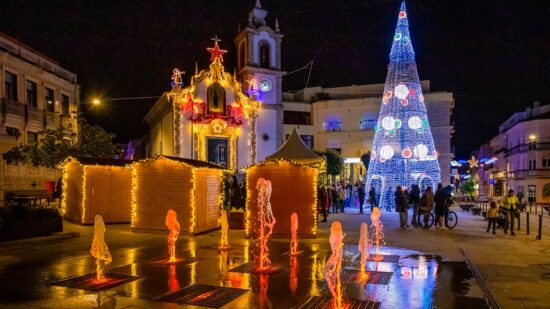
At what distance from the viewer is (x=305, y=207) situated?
15391 millimetres

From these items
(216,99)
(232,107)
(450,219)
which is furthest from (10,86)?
(450,219)

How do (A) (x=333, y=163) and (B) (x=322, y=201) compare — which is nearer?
(B) (x=322, y=201)

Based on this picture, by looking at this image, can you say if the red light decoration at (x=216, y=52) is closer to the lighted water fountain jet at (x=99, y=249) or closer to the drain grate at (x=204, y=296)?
the lighted water fountain jet at (x=99, y=249)

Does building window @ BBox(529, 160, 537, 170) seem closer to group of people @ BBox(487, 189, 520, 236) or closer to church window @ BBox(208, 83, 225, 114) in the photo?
church window @ BBox(208, 83, 225, 114)

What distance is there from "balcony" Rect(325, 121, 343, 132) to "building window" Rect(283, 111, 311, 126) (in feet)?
7.05

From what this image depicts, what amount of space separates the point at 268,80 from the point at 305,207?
25.6 m

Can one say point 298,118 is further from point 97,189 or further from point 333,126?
point 97,189

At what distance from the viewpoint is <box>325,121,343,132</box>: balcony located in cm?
5116

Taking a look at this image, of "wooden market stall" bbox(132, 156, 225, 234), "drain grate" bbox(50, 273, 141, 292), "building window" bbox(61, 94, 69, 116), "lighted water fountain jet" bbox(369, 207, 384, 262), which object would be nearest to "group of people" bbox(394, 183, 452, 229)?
"lighted water fountain jet" bbox(369, 207, 384, 262)

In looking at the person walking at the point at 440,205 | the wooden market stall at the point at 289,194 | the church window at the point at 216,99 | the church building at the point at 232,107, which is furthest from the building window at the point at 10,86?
the person walking at the point at 440,205

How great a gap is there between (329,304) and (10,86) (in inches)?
1117

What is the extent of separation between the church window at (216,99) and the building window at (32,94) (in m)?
11.8

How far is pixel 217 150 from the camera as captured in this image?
36500mm

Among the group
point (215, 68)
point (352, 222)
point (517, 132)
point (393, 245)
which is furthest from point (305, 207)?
point (517, 132)
